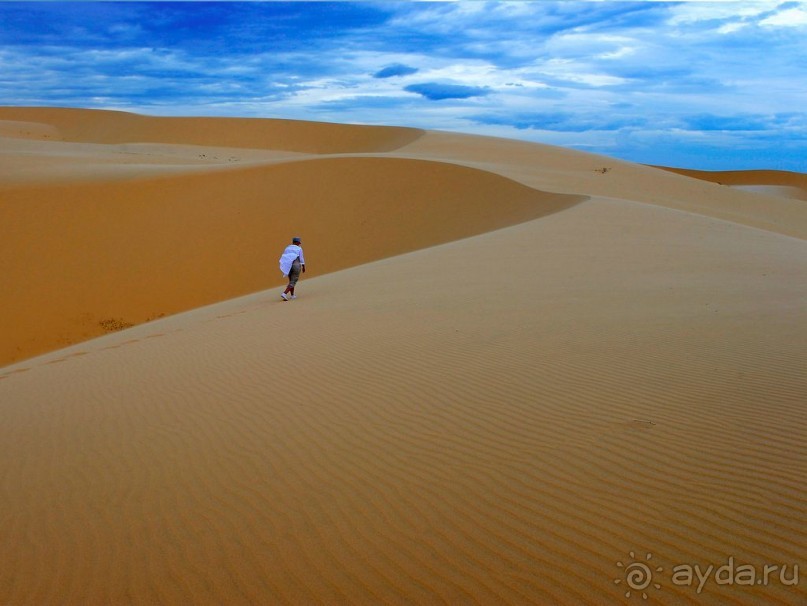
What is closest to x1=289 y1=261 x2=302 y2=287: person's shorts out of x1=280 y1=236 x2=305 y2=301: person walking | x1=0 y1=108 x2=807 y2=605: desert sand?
x1=280 y1=236 x2=305 y2=301: person walking

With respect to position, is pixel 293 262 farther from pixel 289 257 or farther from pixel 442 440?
pixel 442 440

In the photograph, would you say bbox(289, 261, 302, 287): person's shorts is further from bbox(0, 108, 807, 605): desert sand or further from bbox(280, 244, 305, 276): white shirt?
bbox(0, 108, 807, 605): desert sand

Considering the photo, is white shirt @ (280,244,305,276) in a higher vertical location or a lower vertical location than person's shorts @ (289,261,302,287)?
higher

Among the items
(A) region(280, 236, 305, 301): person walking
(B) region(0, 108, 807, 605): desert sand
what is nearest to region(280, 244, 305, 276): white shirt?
(A) region(280, 236, 305, 301): person walking

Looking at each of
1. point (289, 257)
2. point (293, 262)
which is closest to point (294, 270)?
point (293, 262)

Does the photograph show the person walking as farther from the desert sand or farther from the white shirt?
the desert sand

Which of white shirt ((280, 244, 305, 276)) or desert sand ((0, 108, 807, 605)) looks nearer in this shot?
desert sand ((0, 108, 807, 605))

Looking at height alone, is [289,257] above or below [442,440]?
above


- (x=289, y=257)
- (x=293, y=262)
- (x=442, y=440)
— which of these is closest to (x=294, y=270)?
(x=293, y=262)

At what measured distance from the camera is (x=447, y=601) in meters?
3.32

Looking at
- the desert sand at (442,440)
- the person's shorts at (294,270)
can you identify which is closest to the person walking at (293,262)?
the person's shorts at (294,270)

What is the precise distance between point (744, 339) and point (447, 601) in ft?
17.4

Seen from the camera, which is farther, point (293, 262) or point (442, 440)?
point (293, 262)

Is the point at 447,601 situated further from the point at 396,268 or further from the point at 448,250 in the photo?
the point at 448,250
